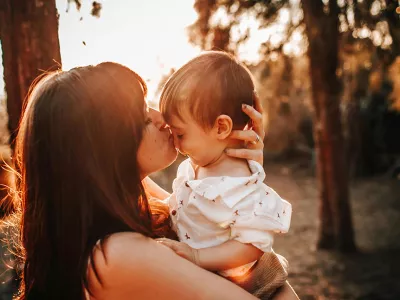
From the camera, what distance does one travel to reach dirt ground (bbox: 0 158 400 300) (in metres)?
6.63

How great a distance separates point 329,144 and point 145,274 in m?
6.49

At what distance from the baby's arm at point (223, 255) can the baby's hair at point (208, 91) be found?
0.48 metres

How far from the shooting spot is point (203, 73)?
1.92m

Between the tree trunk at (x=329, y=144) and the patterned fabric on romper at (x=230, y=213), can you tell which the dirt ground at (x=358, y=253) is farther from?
the patterned fabric on romper at (x=230, y=213)

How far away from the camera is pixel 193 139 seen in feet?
6.43

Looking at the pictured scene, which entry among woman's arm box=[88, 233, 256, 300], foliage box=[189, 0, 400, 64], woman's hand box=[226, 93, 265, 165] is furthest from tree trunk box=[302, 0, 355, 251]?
woman's arm box=[88, 233, 256, 300]

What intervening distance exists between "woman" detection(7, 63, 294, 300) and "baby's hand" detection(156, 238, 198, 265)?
0.23ft

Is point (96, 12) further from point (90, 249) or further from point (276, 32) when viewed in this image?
point (276, 32)

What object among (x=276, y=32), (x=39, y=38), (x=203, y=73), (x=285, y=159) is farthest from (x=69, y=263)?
(x=285, y=159)

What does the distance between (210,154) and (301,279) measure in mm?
5637

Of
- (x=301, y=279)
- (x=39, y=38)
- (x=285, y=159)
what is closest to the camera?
(x=39, y=38)

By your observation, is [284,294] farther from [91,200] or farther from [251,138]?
[91,200]

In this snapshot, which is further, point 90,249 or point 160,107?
point 160,107

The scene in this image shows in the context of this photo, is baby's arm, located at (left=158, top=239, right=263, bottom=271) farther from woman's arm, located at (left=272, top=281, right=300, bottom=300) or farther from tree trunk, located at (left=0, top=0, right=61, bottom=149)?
tree trunk, located at (left=0, top=0, right=61, bottom=149)
